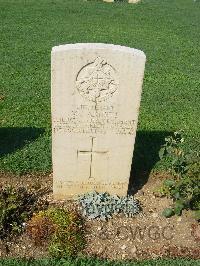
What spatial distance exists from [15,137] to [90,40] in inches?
321

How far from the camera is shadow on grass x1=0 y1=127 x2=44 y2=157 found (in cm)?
811

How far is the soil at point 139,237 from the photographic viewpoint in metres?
6.04

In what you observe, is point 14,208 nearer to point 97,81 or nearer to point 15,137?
point 97,81

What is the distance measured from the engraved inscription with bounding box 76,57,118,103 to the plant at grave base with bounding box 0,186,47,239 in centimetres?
177

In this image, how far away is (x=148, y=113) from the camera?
1013 cm

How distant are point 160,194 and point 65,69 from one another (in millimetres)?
2648

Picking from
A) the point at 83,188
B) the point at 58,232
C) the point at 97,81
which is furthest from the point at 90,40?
the point at 58,232

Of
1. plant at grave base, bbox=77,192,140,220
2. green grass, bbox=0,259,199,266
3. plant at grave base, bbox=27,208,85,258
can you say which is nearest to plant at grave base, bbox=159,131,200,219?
plant at grave base, bbox=77,192,140,220

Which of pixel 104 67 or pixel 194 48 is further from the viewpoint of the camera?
pixel 194 48

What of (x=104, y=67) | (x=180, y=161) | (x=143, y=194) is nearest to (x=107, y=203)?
(x=143, y=194)

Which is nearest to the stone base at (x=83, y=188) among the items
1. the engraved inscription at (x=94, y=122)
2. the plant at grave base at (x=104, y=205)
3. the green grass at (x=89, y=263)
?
the plant at grave base at (x=104, y=205)

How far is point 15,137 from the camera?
8.52 meters

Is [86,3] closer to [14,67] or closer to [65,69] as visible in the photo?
[14,67]

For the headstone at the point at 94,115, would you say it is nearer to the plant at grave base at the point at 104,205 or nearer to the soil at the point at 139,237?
the plant at grave base at the point at 104,205
